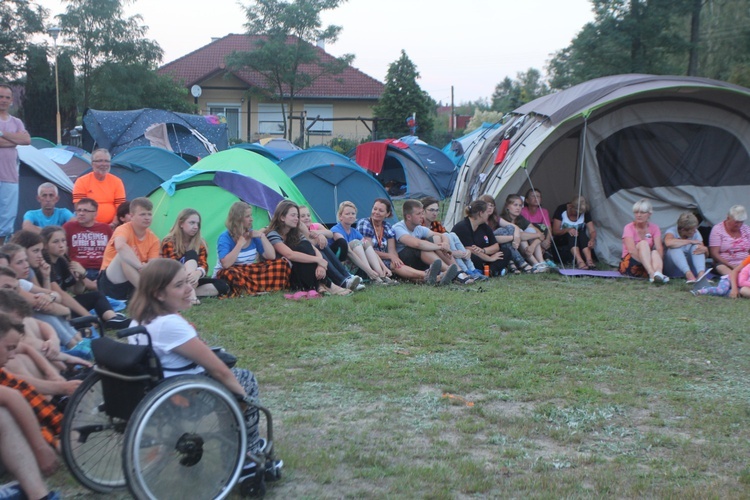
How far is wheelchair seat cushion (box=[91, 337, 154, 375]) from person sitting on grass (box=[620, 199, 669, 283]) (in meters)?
7.12

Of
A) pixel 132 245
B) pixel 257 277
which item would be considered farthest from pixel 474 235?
pixel 132 245

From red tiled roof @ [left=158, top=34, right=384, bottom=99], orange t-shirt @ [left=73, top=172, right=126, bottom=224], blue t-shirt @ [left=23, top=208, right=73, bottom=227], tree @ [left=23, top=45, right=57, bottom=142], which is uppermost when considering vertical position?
red tiled roof @ [left=158, top=34, right=384, bottom=99]

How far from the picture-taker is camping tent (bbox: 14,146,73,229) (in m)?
9.58

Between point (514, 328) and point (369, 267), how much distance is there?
2478 millimetres

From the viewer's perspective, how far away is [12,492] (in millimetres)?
3000

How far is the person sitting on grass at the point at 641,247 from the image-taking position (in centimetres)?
900

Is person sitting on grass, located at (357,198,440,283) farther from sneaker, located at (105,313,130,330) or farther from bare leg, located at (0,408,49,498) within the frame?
bare leg, located at (0,408,49,498)

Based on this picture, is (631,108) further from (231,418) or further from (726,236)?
(231,418)

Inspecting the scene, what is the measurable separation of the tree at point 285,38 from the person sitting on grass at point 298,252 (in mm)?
20560

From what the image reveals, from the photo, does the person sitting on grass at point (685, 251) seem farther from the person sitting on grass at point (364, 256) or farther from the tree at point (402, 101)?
the tree at point (402, 101)

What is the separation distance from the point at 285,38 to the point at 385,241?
21733 millimetres

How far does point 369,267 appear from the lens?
852 cm

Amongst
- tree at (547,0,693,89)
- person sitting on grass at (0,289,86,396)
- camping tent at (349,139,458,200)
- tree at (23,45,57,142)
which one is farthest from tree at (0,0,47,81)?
person sitting on grass at (0,289,86,396)

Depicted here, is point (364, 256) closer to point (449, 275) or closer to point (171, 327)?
point (449, 275)
